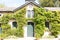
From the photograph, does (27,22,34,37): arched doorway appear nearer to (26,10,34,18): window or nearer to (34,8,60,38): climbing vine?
(34,8,60,38): climbing vine

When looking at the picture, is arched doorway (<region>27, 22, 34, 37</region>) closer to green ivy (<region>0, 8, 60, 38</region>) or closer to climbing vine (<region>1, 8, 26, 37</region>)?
green ivy (<region>0, 8, 60, 38</region>)

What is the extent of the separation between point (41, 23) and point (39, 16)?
117 centimetres

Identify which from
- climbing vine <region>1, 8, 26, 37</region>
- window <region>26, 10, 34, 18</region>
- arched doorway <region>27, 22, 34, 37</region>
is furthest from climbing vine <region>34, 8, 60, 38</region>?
climbing vine <region>1, 8, 26, 37</region>

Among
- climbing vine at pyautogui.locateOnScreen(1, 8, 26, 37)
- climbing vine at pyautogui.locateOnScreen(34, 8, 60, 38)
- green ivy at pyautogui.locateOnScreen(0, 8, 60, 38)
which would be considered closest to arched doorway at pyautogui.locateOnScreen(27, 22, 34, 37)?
green ivy at pyautogui.locateOnScreen(0, 8, 60, 38)

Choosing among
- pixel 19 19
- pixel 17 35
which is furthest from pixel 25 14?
pixel 17 35

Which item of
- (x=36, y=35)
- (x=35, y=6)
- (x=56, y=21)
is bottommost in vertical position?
(x=36, y=35)

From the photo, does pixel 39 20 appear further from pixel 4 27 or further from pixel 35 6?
pixel 4 27

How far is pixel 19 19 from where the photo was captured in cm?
3434

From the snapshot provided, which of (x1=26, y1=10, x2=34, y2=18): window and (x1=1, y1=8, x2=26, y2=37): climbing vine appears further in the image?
(x1=26, y1=10, x2=34, y2=18): window

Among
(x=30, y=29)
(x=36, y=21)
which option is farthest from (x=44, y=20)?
(x=30, y=29)

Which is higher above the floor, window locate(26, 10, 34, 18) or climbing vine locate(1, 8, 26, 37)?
window locate(26, 10, 34, 18)

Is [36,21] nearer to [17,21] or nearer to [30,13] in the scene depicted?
[30,13]

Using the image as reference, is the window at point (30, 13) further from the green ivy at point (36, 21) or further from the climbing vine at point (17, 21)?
the climbing vine at point (17, 21)

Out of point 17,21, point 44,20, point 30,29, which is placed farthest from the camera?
point 30,29
